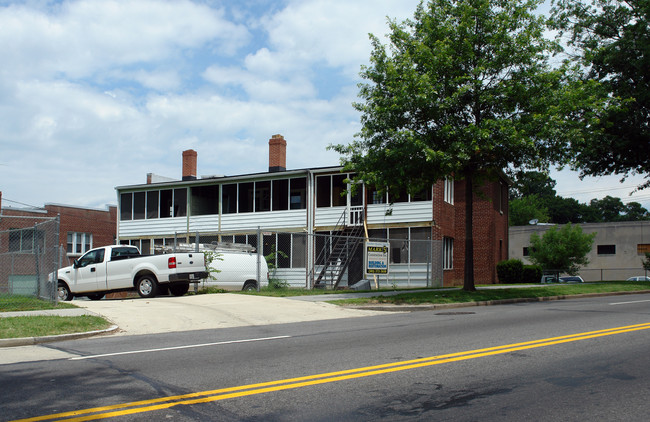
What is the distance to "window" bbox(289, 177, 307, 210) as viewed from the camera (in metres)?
29.0

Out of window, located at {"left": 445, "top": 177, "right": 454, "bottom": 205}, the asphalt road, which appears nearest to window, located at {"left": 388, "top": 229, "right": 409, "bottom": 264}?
window, located at {"left": 445, "top": 177, "right": 454, "bottom": 205}

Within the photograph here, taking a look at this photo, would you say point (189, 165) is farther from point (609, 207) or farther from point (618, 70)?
point (609, 207)

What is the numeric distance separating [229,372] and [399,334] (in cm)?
396

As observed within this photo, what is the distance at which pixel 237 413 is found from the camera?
5.10 metres

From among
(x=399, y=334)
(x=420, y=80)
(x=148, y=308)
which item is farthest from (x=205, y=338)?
(x=420, y=80)

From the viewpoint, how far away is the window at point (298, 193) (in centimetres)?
2895

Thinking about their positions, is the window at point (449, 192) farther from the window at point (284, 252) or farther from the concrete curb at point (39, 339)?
the concrete curb at point (39, 339)

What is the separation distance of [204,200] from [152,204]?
309 centimetres

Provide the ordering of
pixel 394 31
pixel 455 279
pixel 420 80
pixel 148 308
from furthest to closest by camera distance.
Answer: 1. pixel 455 279
2. pixel 394 31
3. pixel 420 80
4. pixel 148 308

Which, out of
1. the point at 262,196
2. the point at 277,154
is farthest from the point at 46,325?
the point at 277,154

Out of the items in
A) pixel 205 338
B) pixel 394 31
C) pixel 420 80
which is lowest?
pixel 205 338

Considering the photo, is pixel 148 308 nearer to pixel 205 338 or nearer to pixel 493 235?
pixel 205 338

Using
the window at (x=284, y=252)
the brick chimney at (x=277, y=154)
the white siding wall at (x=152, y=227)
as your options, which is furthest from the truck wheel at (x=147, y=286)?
the white siding wall at (x=152, y=227)

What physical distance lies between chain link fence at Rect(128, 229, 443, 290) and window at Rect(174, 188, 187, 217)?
451 centimetres
